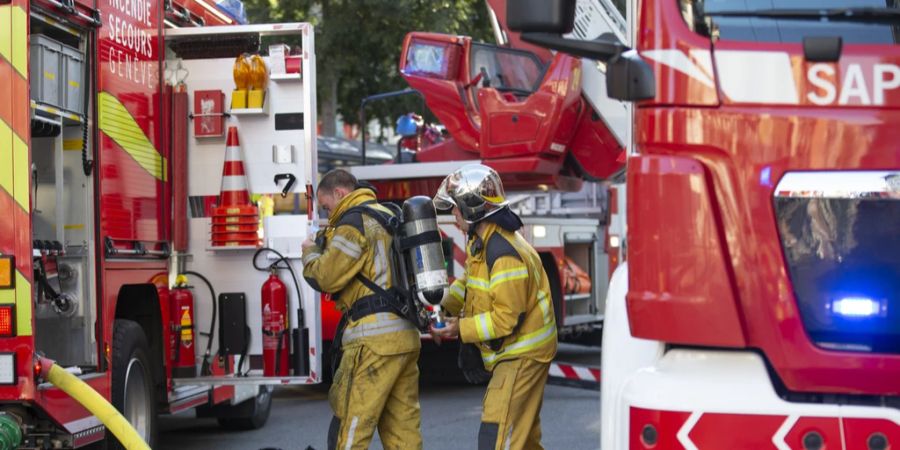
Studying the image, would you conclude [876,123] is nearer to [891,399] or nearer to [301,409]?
[891,399]

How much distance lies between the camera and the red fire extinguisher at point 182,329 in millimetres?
8188

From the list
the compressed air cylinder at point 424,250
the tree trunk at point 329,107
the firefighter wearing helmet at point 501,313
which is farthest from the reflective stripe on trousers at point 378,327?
the tree trunk at point 329,107

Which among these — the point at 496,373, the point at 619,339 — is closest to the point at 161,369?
the point at 496,373

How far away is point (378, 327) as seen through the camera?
21.0 feet

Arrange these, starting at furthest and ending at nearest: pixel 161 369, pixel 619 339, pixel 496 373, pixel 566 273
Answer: pixel 566 273 < pixel 161 369 < pixel 496 373 < pixel 619 339

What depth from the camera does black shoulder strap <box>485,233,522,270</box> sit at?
592 cm

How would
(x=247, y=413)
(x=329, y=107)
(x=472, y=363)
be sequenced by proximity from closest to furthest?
(x=472, y=363)
(x=247, y=413)
(x=329, y=107)

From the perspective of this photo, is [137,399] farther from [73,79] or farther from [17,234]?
[73,79]

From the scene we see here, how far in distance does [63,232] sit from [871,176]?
4523mm

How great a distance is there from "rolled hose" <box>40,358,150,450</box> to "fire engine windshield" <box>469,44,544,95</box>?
6273mm

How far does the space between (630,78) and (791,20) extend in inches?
20.1

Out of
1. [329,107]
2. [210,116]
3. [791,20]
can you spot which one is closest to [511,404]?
[791,20]

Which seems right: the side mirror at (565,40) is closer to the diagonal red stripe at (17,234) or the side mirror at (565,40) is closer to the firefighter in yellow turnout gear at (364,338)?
the firefighter in yellow turnout gear at (364,338)

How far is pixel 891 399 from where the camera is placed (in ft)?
12.3
